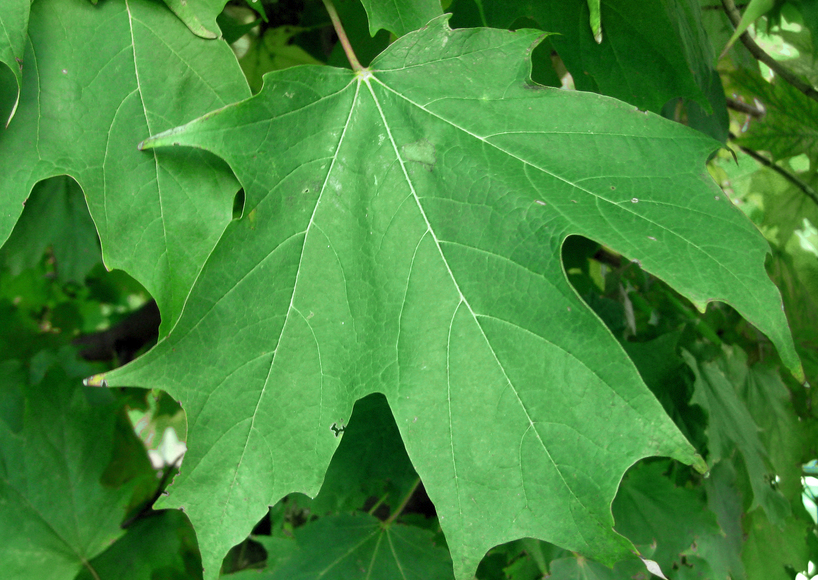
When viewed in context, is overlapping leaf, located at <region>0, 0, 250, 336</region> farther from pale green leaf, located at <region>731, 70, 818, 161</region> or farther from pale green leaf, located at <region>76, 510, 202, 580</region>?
pale green leaf, located at <region>731, 70, 818, 161</region>

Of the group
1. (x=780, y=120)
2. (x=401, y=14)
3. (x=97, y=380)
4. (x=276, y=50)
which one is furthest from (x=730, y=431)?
(x=276, y=50)

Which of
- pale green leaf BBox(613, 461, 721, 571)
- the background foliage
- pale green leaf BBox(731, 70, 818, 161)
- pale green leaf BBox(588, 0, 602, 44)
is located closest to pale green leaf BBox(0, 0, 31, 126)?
the background foliage

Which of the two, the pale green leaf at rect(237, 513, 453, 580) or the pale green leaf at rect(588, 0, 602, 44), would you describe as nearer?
the pale green leaf at rect(588, 0, 602, 44)

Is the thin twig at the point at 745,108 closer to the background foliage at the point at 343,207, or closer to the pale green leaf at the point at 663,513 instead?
the background foliage at the point at 343,207

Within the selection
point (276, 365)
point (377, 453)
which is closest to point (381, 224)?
point (276, 365)

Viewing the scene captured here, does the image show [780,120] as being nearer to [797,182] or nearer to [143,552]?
[797,182]

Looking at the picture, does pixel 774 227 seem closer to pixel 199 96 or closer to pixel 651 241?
pixel 651 241

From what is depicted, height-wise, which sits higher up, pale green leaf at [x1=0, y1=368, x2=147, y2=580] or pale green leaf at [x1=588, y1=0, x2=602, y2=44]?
pale green leaf at [x1=588, y1=0, x2=602, y2=44]

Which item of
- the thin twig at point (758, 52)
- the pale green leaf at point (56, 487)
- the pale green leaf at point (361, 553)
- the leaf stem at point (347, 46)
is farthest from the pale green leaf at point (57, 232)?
the thin twig at point (758, 52)
